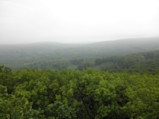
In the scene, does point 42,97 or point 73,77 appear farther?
point 73,77

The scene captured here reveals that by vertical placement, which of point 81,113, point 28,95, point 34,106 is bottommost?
point 81,113

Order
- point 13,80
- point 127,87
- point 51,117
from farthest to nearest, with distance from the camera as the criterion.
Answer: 1. point 13,80
2. point 127,87
3. point 51,117

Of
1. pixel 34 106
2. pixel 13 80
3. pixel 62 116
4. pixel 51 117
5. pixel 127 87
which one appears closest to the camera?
pixel 51 117

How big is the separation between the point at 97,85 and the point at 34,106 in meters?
12.1

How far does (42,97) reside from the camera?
118 ft

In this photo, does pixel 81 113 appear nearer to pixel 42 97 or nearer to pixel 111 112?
pixel 111 112

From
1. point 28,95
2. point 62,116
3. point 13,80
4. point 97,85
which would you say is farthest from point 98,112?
point 13,80

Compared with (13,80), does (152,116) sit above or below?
below

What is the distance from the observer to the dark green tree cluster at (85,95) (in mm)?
32125

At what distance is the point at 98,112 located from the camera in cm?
3606

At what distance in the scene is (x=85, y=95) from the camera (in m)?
39.9

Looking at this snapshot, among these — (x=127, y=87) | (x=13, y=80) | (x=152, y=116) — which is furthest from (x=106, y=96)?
(x=13, y=80)

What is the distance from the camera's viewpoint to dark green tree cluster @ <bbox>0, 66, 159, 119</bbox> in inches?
1265

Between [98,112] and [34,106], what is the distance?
455 inches
